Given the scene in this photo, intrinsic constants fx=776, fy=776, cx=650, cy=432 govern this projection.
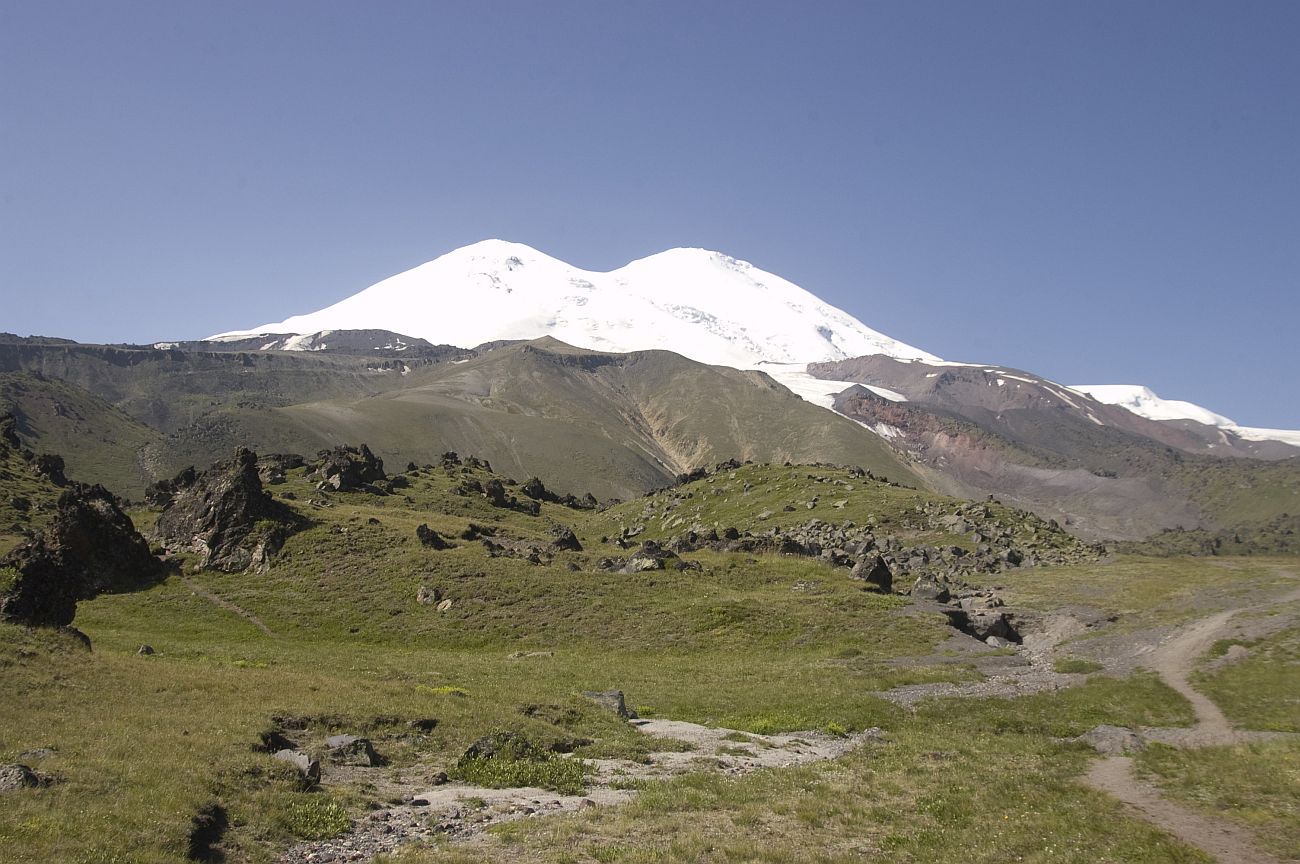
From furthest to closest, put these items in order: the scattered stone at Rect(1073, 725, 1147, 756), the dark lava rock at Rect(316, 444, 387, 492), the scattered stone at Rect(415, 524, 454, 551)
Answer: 1. the dark lava rock at Rect(316, 444, 387, 492)
2. the scattered stone at Rect(415, 524, 454, 551)
3. the scattered stone at Rect(1073, 725, 1147, 756)

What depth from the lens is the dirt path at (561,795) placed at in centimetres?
1596

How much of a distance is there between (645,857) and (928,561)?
73849 mm

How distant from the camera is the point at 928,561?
81938 mm

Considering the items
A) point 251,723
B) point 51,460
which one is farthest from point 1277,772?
point 51,460

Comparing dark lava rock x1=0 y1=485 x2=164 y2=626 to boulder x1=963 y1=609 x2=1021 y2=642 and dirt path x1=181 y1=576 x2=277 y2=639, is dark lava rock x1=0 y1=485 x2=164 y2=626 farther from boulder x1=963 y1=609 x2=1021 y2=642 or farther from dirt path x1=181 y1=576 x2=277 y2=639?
boulder x1=963 y1=609 x2=1021 y2=642

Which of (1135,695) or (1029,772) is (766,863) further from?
(1135,695)

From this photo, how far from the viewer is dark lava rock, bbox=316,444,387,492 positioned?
108812 millimetres

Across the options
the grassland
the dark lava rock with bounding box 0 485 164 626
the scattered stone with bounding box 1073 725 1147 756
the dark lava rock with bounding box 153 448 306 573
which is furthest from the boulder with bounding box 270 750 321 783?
the dark lava rock with bounding box 153 448 306 573

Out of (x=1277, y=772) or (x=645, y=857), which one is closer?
(x=645, y=857)

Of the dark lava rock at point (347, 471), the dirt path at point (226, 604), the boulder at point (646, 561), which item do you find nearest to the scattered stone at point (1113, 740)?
the boulder at point (646, 561)

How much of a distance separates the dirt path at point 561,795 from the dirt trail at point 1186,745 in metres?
8.02

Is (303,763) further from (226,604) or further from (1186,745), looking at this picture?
(226,604)

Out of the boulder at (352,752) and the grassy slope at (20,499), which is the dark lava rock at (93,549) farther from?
the boulder at (352,752)

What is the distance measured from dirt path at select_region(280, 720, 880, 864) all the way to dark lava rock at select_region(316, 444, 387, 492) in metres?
90.3
